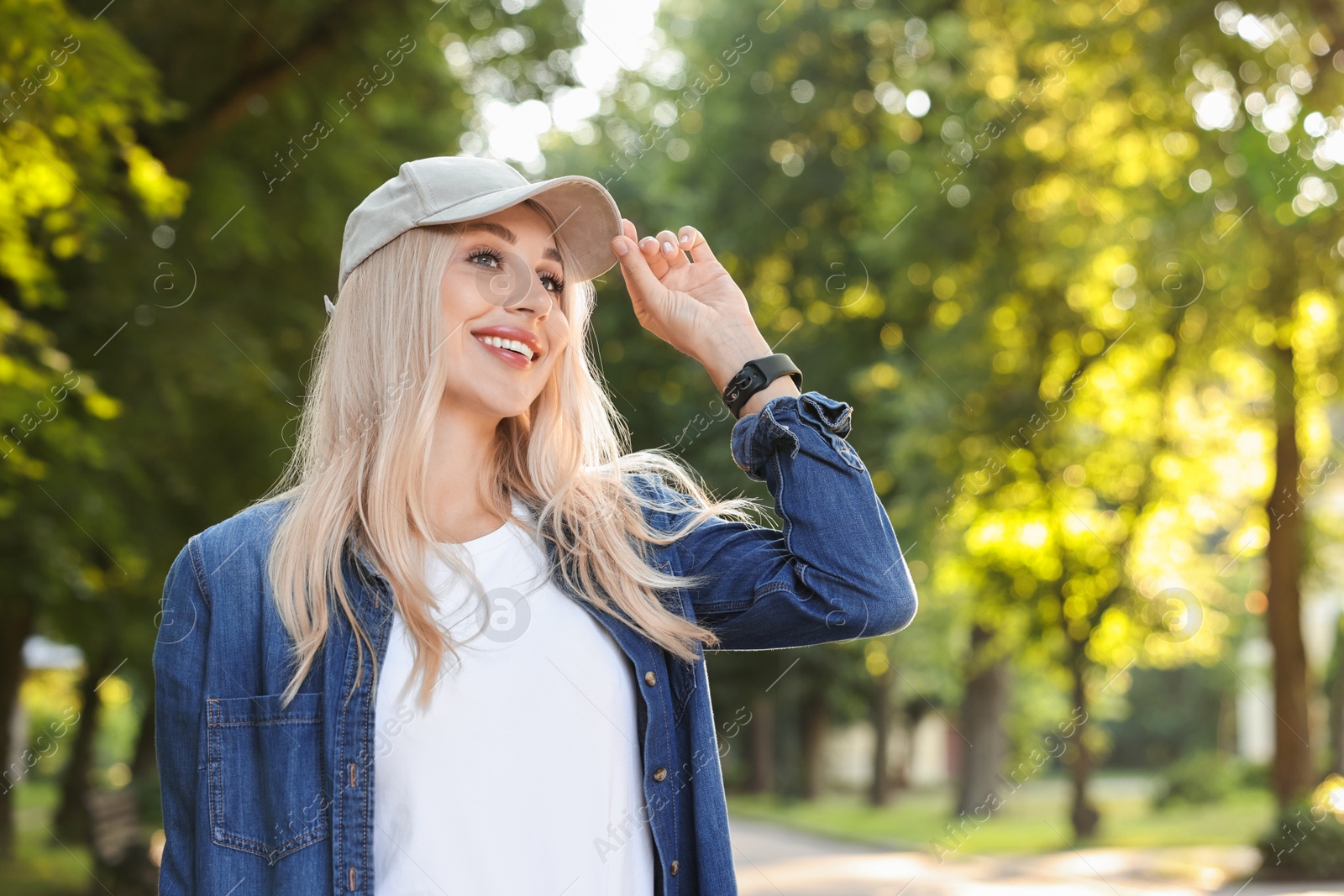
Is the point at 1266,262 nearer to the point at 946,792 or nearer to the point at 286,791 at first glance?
the point at 286,791

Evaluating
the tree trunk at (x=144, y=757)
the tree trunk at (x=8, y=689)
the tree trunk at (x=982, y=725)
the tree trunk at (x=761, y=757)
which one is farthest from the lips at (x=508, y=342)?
the tree trunk at (x=761, y=757)

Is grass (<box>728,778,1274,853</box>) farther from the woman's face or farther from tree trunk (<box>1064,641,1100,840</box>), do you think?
the woman's face

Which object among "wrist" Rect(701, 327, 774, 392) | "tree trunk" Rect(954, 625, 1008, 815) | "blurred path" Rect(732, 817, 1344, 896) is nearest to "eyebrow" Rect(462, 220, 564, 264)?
"wrist" Rect(701, 327, 774, 392)

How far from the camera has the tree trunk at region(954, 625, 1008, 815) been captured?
850 inches

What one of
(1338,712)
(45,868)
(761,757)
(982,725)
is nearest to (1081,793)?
(982,725)

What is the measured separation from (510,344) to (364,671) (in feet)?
2.03

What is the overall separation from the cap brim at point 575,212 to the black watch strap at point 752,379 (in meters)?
0.34

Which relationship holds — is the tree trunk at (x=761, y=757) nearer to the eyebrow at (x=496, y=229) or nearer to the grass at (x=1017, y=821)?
the grass at (x=1017, y=821)

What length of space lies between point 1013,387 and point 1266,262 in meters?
3.67

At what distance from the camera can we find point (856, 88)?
15391 mm

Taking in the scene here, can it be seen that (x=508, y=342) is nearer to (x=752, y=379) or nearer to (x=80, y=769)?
(x=752, y=379)

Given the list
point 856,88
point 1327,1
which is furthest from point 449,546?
point 856,88

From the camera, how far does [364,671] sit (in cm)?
206

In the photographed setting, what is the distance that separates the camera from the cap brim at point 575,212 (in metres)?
2.23
